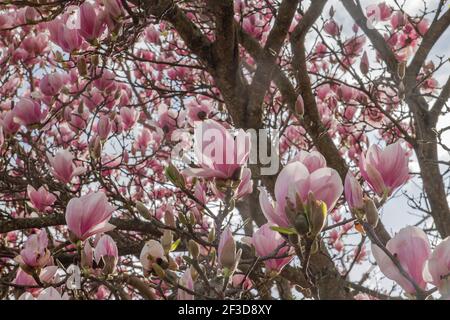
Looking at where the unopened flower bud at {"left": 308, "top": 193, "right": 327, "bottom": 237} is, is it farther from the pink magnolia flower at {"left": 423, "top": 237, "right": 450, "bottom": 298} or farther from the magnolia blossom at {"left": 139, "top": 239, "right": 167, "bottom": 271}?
the magnolia blossom at {"left": 139, "top": 239, "right": 167, "bottom": 271}

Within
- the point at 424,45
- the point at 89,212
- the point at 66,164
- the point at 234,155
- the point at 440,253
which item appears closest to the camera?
the point at 440,253

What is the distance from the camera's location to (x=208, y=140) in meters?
1.08

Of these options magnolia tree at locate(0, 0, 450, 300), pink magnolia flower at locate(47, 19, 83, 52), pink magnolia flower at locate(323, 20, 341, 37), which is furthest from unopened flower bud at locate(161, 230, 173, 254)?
pink magnolia flower at locate(323, 20, 341, 37)

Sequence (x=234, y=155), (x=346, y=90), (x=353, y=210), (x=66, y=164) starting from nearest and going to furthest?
(x=353, y=210)
(x=234, y=155)
(x=66, y=164)
(x=346, y=90)

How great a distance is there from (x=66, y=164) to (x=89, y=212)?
0.94 m

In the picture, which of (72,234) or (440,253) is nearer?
(440,253)

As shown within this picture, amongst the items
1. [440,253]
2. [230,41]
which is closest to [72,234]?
[440,253]

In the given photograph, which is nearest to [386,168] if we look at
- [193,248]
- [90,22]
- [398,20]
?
[193,248]

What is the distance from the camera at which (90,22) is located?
201cm

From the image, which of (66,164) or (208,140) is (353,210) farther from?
(66,164)

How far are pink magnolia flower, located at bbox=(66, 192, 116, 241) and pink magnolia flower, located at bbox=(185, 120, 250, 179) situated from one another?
0.35 meters

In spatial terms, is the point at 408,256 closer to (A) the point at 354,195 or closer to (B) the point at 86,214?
(A) the point at 354,195
